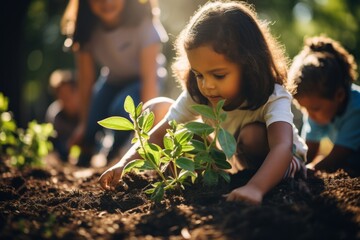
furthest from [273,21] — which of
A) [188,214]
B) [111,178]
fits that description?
[188,214]

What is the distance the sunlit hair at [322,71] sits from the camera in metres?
3.30

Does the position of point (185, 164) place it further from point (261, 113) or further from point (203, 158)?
point (261, 113)

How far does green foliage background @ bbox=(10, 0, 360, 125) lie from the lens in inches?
395

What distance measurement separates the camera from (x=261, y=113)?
254 centimetres

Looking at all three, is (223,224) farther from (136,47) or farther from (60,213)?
(136,47)

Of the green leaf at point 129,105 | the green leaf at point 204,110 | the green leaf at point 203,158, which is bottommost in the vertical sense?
the green leaf at point 203,158

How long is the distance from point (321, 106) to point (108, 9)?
2467 mm

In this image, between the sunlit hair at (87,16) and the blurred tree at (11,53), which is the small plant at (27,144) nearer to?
the sunlit hair at (87,16)

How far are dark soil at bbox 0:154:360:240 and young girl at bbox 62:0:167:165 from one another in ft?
7.70

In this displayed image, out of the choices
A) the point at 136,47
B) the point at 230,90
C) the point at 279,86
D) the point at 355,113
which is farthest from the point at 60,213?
the point at 136,47

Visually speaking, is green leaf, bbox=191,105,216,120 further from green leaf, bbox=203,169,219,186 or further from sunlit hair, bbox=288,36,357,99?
sunlit hair, bbox=288,36,357,99

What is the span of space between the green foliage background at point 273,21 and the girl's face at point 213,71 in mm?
5704

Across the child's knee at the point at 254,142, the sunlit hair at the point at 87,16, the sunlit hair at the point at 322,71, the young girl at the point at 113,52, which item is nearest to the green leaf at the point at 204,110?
the child's knee at the point at 254,142

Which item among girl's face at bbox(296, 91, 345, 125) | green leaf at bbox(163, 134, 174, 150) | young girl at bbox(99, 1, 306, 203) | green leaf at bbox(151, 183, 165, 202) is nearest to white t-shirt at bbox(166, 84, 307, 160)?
young girl at bbox(99, 1, 306, 203)
